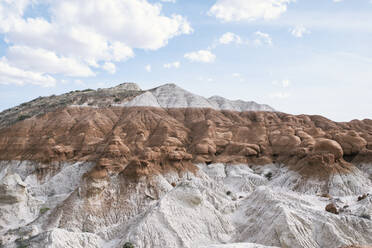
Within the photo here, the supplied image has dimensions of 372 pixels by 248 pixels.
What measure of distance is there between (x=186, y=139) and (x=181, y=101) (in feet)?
76.4

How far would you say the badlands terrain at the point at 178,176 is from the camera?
2403cm

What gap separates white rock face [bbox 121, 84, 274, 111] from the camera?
83875 mm

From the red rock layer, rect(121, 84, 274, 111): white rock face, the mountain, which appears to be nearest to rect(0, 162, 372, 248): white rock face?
the red rock layer

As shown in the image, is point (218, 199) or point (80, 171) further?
point (80, 171)

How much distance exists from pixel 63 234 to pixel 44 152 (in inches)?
1579

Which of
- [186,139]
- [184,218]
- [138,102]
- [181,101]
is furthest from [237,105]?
[184,218]

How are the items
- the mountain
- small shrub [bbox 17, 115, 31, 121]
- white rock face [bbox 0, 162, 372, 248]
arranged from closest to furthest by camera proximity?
white rock face [bbox 0, 162, 372, 248] → small shrub [bbox 17, 115, 31, 121] → the mountain

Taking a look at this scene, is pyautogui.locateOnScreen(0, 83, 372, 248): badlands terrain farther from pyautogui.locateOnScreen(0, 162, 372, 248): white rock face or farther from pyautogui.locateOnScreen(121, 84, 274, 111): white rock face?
pyautogui.locateOnScreen(121, 84, 274, 111): white rock face

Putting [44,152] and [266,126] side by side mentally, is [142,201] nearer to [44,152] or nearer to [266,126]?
[44,152]

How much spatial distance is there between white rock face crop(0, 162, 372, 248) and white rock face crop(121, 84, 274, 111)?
145ft

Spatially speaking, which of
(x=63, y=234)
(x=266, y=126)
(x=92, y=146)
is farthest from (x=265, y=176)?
(x=63, y=234)

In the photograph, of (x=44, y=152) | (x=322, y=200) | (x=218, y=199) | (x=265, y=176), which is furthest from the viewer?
(x=44, y=152)

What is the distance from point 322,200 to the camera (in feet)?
113

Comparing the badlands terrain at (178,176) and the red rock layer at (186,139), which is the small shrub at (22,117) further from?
the red rock layer at (186,139)
